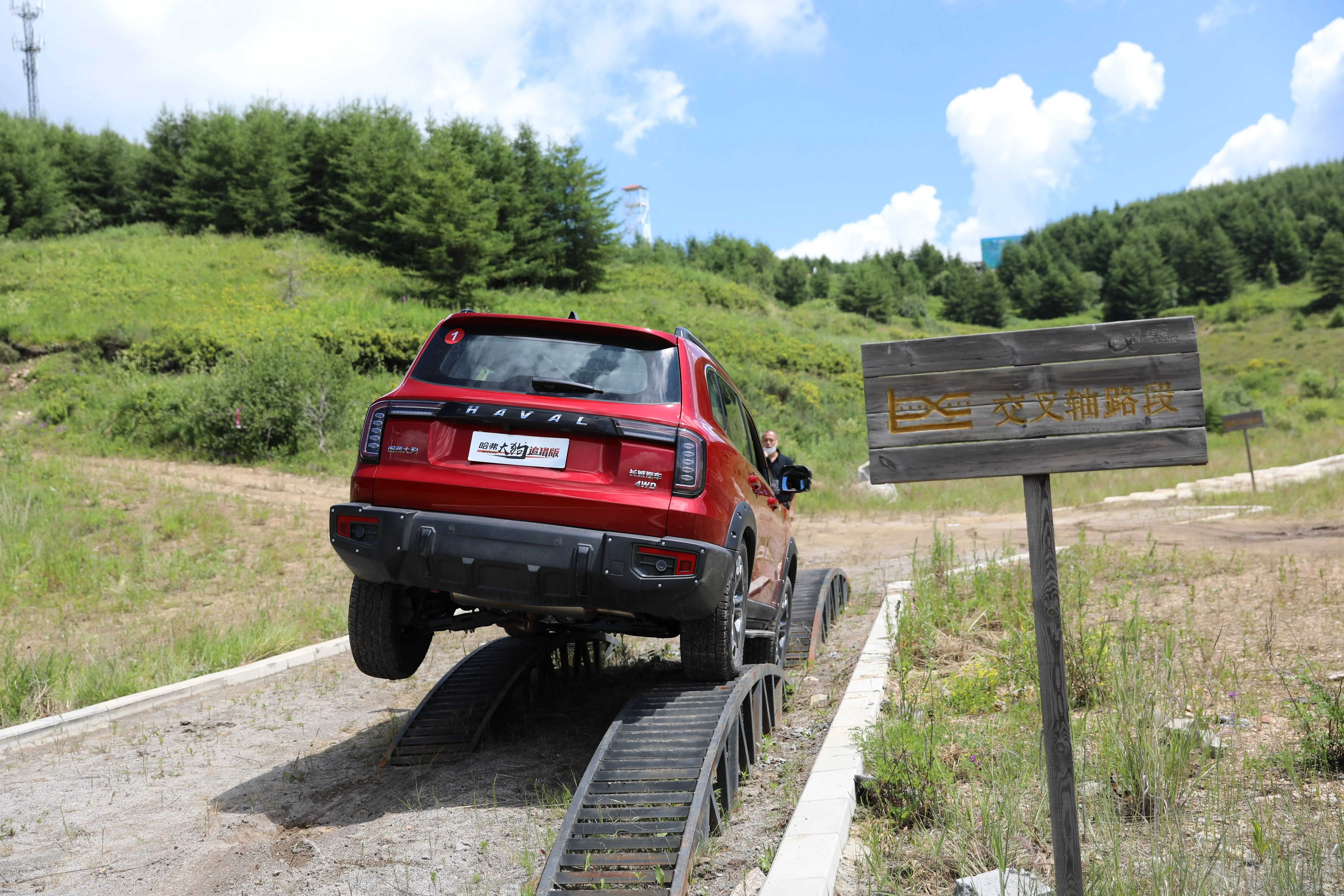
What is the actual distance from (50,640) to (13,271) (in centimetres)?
2864

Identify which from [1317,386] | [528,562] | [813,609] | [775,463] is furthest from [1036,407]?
[1317,386]

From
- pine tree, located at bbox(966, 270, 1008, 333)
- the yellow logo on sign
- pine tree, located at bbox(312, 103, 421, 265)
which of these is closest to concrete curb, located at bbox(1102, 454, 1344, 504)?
the yellow logo on sign

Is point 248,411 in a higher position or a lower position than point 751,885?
higher

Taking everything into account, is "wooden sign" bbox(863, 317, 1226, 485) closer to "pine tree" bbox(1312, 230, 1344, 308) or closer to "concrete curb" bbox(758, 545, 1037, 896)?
"concrete curb" bbox(758, 545, 1037, 896)

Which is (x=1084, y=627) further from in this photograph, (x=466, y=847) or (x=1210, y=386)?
(x=1210, y=386)

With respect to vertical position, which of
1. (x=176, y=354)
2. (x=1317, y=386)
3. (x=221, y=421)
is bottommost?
(x=1317, y=386)

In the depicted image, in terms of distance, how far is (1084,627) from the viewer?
6.25 metres

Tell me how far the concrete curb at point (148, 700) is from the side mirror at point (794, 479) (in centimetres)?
327

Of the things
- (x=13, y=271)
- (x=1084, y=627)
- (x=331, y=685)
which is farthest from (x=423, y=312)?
(x=1084, y=627)

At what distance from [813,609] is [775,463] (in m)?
2.89

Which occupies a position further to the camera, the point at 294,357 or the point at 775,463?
the point at 294,357

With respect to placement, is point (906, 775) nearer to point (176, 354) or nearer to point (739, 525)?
point (739, 525)

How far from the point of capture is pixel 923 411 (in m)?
3.13

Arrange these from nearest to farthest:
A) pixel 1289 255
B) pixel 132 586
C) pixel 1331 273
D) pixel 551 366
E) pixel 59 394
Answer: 1. pixel 551 366
2. pixel 132 586
3. pixel 59 394
4. pixel 1331 273
5. pixel 1289 255
